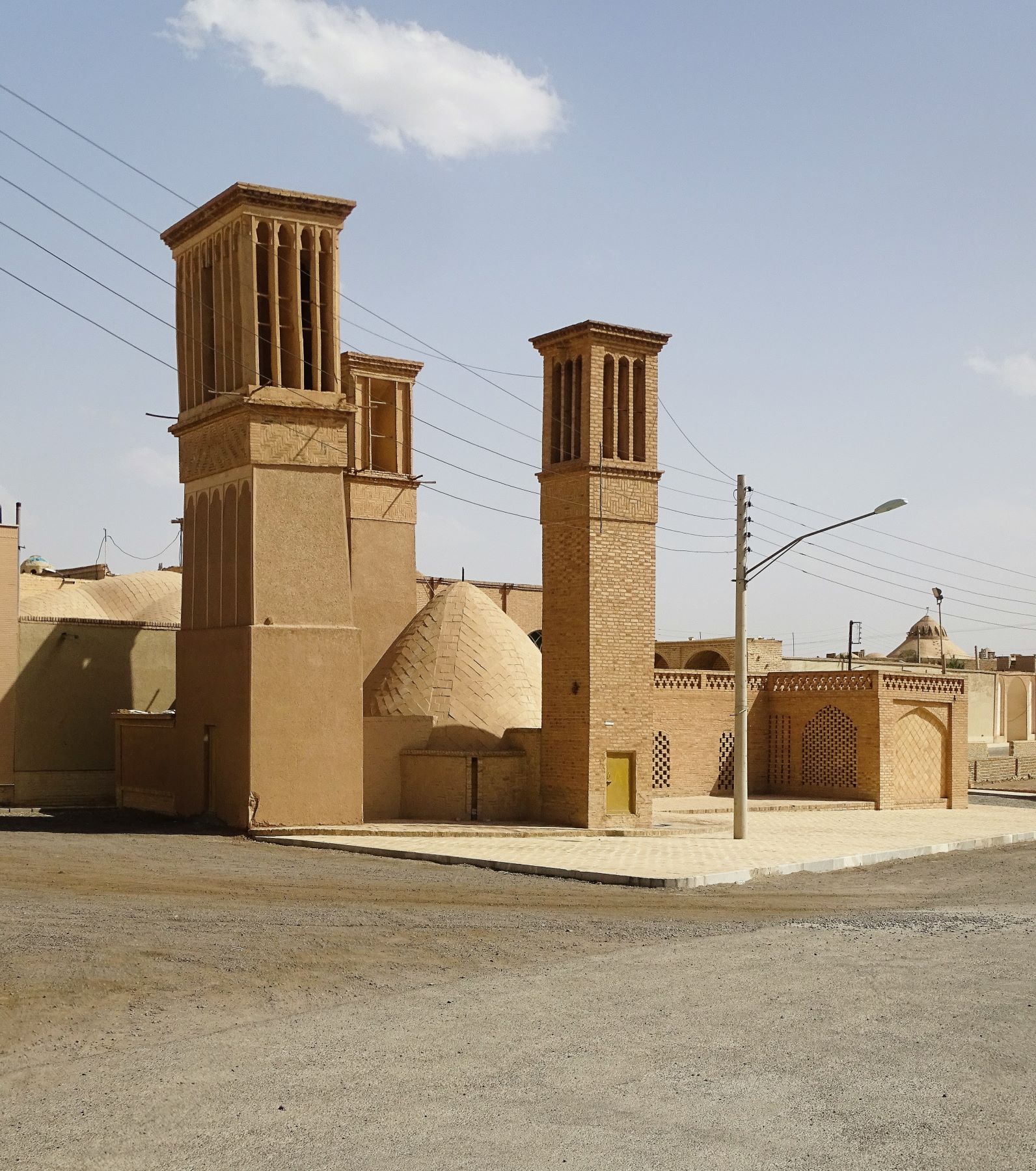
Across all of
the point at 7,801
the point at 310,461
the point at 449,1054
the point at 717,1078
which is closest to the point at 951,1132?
the point at 717,1078

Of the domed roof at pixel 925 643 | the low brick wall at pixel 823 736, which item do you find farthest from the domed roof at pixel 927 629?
the low brick wall at pixel 823 736

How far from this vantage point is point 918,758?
28.7m

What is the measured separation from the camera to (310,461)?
20.1 meters

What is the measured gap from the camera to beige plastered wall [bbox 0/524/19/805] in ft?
80.6

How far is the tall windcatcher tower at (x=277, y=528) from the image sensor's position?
19.4m

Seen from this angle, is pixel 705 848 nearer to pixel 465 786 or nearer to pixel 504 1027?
pixel 465 786

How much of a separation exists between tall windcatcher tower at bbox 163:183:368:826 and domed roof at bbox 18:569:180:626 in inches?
443

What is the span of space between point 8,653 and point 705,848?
13499 mm

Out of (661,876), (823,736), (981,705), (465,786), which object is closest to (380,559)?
(465,786)

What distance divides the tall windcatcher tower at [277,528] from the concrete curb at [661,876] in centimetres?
141

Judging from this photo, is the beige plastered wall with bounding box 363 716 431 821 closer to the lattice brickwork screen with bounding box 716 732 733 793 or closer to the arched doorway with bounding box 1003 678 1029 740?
the lattice brickwork screen with bounding box 716 732 733 793

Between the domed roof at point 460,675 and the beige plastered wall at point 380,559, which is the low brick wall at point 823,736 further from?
the beige plastered wall at point 380,559

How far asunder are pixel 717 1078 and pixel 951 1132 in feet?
4.16

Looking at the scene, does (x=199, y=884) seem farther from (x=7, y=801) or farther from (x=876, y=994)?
(x=7, y=801)
